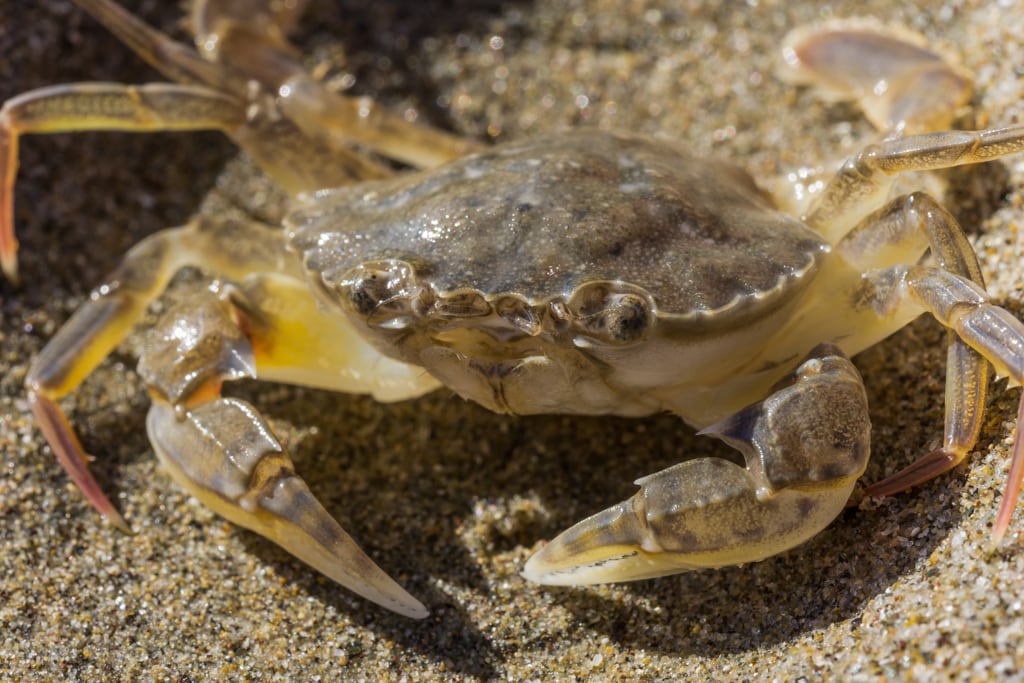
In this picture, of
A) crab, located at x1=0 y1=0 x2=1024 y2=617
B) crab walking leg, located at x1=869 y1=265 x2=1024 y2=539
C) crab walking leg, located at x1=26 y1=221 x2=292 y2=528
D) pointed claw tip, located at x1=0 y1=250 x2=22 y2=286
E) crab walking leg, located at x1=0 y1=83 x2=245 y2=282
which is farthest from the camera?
pointed claw tip, located at x1=0 y1=250 x2=22 y2=286

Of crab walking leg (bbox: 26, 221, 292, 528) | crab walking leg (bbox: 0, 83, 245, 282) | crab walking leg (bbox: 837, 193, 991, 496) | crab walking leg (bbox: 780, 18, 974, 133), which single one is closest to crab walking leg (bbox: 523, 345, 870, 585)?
crab walking leg (bbox: 837, 193, 991, 496)

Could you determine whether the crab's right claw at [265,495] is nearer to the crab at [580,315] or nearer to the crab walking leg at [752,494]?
the crab at [580,315]

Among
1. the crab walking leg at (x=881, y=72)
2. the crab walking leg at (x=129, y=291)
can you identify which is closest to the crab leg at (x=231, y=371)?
the crab walking leg at (x=129, y=291)

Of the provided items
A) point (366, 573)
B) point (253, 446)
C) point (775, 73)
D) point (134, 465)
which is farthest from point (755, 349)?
point (134, 465)

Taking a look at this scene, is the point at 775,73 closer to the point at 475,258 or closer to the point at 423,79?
the point at 423,79

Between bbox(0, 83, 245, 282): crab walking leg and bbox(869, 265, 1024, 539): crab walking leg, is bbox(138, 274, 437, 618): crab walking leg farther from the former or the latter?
bbox(869, 265, 1024, 539): crab walking leg

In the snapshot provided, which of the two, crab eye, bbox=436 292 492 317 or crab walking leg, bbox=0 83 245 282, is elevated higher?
crab walking leg, bbox=0 83 245 282
